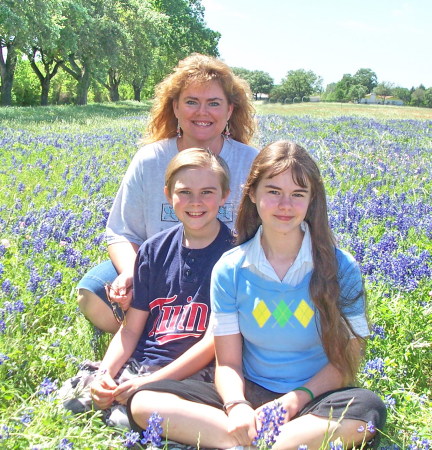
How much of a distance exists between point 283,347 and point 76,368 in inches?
48.3

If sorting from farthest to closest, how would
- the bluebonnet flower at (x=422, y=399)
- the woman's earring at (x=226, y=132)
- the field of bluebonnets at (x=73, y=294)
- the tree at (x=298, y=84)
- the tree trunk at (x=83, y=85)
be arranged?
1. the tree at (x=298, y=84)
2. the tree trunk at (x=83, y=85)
3. the woman's earring at (x=226, y=132)
4. the bluebonnet flower at (x=422, y=399)
5. the field of bluebonnets at (x=73, y=294)

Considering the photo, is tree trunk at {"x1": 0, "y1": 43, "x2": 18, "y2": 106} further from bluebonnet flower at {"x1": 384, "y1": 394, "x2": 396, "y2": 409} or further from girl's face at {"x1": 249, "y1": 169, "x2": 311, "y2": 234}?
bluebonnet flower at {"x1": 384, "y1": 394, "x2": 396, "y2": 409}

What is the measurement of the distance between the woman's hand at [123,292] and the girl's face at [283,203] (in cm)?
95

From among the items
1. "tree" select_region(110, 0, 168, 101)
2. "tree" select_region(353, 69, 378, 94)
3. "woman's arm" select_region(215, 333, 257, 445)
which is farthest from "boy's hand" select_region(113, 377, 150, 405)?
"tree" select_region(353, 69, 378, 94)

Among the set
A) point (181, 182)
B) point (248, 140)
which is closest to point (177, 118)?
point (248, 140)

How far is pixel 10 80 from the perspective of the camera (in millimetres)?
35562

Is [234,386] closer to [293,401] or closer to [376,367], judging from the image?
[293,401]

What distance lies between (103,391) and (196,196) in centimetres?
112

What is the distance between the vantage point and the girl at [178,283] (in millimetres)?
3061

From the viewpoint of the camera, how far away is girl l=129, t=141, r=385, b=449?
2.57 meters

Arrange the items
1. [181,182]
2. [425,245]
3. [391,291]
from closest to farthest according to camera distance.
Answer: [181,182], [391,291], [425,245]

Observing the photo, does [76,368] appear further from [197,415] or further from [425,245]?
[425,245]

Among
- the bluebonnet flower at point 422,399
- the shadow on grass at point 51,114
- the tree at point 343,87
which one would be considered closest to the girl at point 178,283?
the bluebonnet flower at point 422,399

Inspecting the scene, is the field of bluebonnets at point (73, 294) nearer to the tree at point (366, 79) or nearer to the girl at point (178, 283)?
the girl at point (178, 283)
